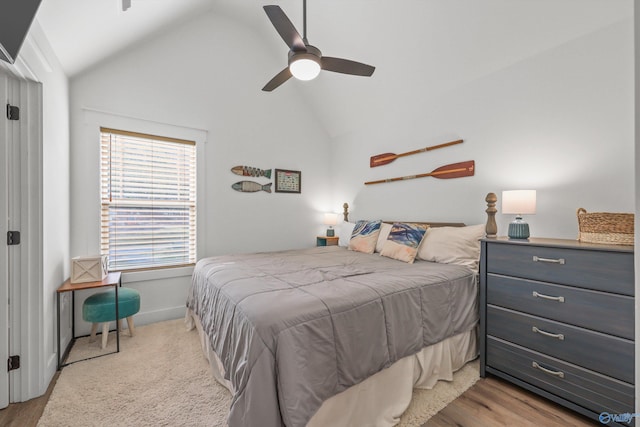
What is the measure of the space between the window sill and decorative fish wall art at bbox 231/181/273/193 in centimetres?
114

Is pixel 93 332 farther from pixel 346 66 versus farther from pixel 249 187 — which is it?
pixel 346 66

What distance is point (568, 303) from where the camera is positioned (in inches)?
65.5

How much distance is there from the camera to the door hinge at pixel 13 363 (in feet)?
5.69

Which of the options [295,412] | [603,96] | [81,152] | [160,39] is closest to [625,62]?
[603,96]

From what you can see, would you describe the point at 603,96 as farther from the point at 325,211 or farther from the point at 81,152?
the point at 81,152

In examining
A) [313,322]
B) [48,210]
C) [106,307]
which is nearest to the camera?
[313,322]

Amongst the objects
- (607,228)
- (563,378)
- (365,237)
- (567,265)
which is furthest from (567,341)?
(365,237)

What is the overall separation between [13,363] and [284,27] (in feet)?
9.03

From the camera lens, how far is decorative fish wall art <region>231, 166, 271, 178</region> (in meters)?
3.61

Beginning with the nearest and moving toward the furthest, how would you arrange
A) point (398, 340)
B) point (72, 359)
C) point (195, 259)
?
point (398, 340) < point (72, 359) < point (195, 259)

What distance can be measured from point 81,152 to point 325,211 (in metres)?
3.14

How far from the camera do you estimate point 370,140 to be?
398cm

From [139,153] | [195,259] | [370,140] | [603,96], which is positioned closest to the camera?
[603,96]

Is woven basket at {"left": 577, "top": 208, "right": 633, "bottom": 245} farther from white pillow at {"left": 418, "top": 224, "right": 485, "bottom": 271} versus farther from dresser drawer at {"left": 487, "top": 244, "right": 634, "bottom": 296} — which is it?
white pillow at {"left": 418, "top": 224, "right": 485, "bottom": 271}
